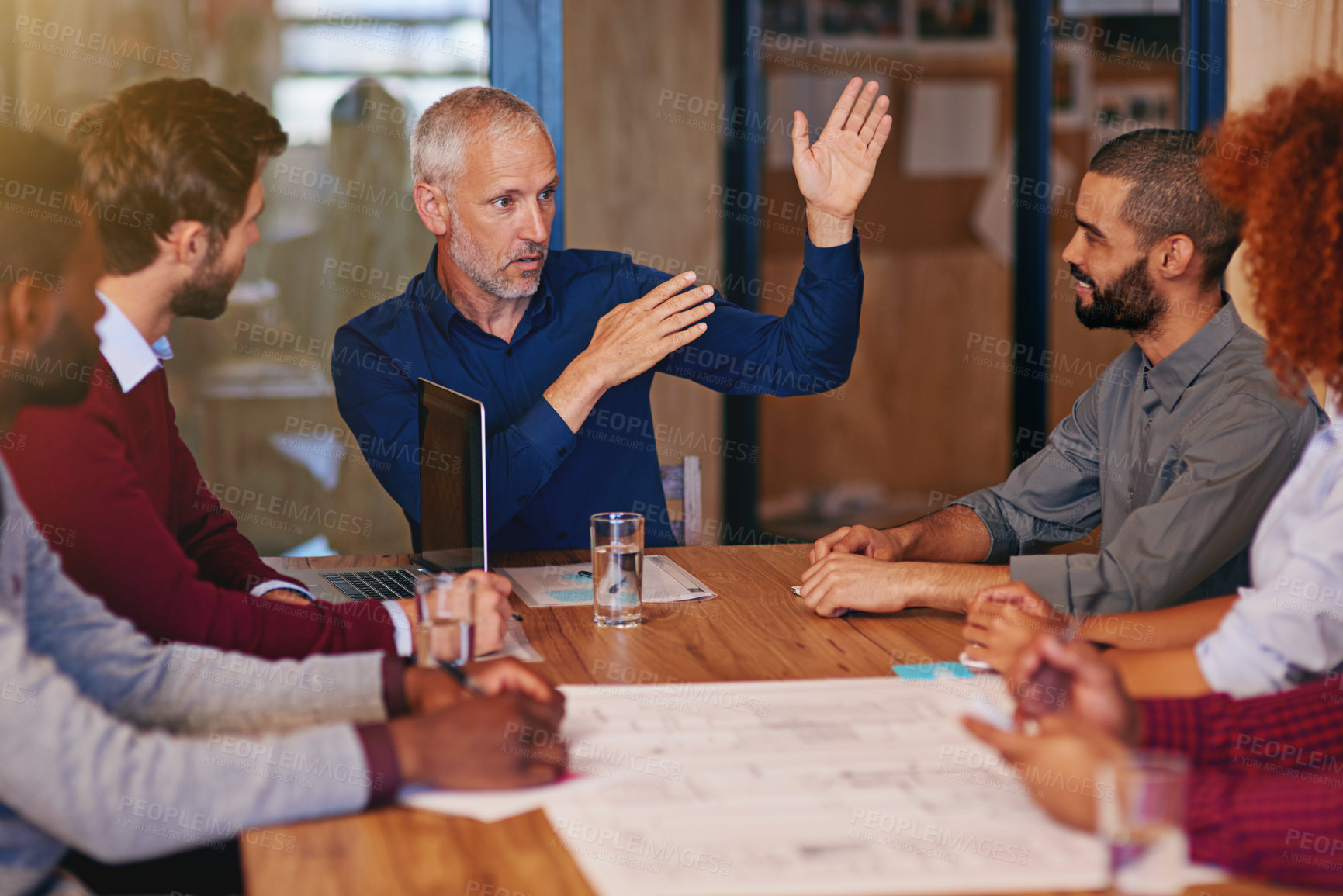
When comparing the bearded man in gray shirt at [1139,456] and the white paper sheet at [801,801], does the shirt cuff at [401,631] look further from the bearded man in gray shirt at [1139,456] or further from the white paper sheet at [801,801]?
the bearded man in gray shirt at [1139,456]

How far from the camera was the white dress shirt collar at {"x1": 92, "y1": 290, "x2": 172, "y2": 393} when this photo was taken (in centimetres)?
138

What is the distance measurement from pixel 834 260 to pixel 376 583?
38.9 inches

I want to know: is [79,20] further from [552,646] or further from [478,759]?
[478,759]

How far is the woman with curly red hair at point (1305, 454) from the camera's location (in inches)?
44.3

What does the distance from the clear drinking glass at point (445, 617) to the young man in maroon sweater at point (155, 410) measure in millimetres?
119

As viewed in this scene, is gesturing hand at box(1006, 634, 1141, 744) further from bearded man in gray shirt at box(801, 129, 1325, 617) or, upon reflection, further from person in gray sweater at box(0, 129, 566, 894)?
bearded man in gray shirt at box(801, 129, 1325, 617)

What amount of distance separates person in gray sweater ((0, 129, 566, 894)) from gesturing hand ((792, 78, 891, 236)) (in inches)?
48.4

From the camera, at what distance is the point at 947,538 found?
200 cm

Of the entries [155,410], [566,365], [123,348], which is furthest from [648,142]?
[123,348]

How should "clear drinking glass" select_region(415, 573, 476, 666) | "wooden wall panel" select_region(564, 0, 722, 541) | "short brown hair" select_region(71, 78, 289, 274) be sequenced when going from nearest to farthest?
"clear drinking glass" select_region(415, 573, 476, 666), "short brown hair" select_region(71, 78, 289, 274), "wooden wall panel" select_region(564, 0, 722, 541)

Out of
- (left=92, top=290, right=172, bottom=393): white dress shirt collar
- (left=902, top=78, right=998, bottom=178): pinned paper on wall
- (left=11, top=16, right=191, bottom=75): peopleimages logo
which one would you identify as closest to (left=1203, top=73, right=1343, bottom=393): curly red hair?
(left=92, top=290, right=172, bottom=393): white dress shirt collar

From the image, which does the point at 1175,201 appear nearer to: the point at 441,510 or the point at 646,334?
the point at 646,334

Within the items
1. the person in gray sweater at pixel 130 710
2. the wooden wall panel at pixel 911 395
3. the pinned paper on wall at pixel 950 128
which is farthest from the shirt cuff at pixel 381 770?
the pinned paper on wall at pixel 950 128

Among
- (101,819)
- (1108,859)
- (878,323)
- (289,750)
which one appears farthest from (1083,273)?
(878,323)
